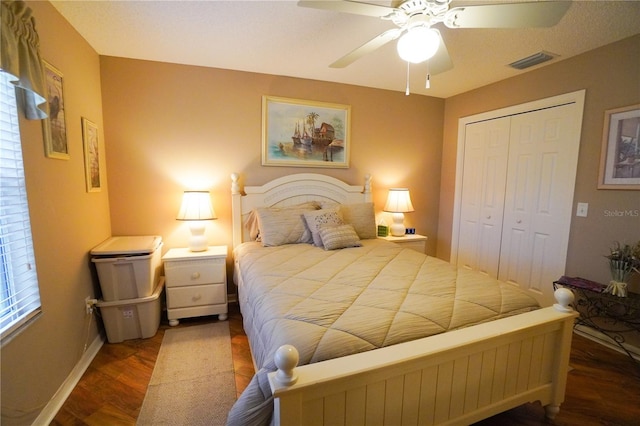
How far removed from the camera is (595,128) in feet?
7.68

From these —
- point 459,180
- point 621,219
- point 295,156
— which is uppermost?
point 295,156

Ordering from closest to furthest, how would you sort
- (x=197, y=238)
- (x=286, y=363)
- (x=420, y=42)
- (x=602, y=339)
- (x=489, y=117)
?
(x=286, y=363), (x=420, y=42), (x=602, y=339), (x=197, y=238), (x=489, y=117)

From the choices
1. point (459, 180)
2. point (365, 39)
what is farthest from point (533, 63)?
point (365, 39)

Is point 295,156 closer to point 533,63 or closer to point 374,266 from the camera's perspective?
point 374,266

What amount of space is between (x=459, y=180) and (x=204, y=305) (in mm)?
3222

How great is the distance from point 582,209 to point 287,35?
2.82 m

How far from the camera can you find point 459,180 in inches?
141

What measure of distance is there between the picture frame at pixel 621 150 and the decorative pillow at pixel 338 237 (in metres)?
2.05

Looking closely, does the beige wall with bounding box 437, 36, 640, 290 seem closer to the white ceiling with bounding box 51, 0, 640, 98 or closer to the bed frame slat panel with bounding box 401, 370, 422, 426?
the white ceiling with bounding box 51, 0, 640, 98

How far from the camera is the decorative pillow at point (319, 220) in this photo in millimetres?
2596

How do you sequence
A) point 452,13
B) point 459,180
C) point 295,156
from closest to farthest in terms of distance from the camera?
1. point 452,13
2. point 295,156
3. point 459,180

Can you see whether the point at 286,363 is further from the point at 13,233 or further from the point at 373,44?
the point at 373,44

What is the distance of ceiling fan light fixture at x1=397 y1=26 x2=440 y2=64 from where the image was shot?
1399 mm

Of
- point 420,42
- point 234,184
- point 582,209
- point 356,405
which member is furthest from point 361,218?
point 356,405
